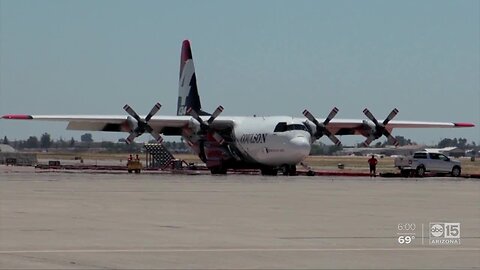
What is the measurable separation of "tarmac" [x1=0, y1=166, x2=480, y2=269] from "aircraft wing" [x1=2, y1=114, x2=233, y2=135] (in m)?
29.9

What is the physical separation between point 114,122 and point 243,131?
304 inches

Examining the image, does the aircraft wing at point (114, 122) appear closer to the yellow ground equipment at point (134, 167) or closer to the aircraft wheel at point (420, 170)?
the yellow ground equipment at point (134, 167)

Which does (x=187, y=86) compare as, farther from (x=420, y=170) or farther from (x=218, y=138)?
(x=420, y=170)

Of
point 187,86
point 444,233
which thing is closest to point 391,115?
point 187,86

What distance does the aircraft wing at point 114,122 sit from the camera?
62.0 m

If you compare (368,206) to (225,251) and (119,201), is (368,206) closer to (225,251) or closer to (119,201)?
(119,201)

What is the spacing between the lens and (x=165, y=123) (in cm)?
6356

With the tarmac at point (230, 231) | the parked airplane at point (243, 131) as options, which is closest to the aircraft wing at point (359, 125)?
the parked airplane at point (243, 131)

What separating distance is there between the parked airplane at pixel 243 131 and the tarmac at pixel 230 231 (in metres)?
26.4

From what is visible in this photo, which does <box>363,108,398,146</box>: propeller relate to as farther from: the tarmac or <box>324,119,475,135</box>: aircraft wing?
the tarmac

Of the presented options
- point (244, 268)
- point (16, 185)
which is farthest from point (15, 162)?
point (244, 268)

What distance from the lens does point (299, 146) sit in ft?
188

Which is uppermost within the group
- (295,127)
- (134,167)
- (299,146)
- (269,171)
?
(295,127)

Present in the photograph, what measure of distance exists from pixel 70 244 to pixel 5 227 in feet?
10.8
